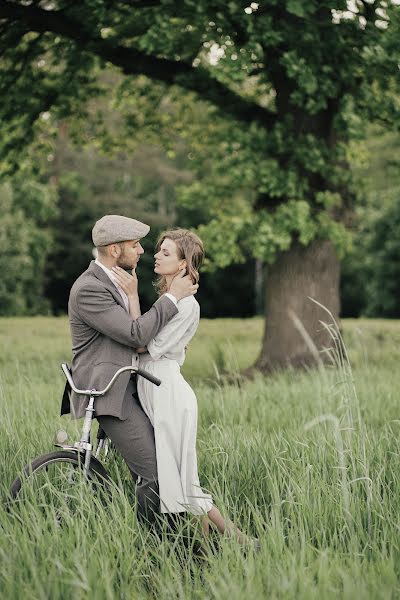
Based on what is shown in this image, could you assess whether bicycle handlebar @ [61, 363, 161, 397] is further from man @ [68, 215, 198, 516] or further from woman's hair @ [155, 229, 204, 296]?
woman's hair @ [155, 229, 204, 296]

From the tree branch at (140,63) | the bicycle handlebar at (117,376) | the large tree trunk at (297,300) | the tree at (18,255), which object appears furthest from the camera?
the tree at (18,255)

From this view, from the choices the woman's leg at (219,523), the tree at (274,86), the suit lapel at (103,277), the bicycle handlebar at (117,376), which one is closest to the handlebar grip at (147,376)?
the bicycle handlebar at (117,376)

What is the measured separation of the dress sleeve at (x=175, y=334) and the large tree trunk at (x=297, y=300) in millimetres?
6481

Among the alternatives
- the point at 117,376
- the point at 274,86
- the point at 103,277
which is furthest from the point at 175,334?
the point at 274,86

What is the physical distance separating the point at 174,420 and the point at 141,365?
1.13 ft

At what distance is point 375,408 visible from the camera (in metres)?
6.57

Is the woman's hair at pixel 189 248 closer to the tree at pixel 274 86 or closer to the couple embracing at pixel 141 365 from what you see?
the couple embracing at pixel 141 365

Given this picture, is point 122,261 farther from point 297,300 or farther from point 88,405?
point 297,300

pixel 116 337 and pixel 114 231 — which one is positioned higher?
pixel 114 231

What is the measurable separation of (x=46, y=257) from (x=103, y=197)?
3974 mm

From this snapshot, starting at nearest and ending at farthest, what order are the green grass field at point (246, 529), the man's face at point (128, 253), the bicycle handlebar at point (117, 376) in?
the green grass field at point (246, 529)
the bicycle handlebar at point (117, 376)
the man's face at point (128, 253)

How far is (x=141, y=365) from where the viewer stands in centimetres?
398

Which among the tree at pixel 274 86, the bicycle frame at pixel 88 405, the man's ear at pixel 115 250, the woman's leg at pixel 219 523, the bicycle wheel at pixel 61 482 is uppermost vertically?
the tree at pixel 274 86

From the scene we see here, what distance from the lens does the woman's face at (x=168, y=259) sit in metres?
3.99
